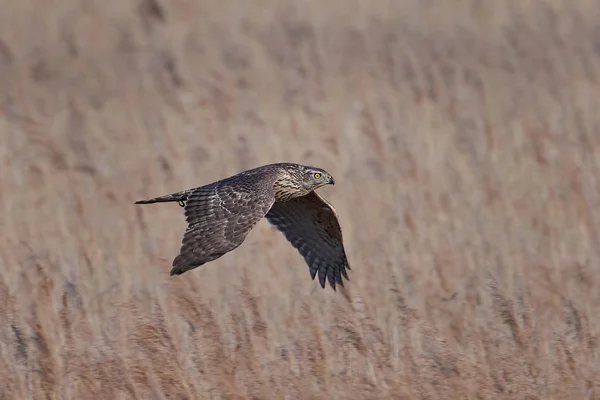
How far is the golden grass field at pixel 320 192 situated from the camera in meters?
6.24

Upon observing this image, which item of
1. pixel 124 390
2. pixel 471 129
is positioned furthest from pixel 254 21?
pixel 124 390

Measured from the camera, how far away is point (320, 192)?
8992 millimetres

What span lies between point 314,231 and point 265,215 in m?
0.54

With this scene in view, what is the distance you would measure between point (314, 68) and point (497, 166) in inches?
93.8

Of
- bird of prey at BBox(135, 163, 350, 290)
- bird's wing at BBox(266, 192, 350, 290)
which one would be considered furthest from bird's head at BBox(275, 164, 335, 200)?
bird's wing at BBox(266, 192, 350, 290)

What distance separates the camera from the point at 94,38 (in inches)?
447

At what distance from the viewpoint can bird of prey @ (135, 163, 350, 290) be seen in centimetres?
607

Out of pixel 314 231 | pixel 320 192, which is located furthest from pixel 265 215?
pixel 320 192

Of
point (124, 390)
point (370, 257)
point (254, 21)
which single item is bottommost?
point (124, 390)

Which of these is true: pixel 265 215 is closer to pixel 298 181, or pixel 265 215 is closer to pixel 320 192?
pixel 298 181

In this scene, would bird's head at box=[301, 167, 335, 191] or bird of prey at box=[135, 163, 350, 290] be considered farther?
bird's head at box=[301, 167, 335, 191]

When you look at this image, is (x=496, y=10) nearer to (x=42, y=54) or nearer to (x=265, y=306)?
(x=42, y=54)

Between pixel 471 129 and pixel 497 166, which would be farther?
pixel 471 129

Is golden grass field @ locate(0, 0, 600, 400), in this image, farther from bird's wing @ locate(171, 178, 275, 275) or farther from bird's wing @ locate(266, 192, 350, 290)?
bird's wing @ locate(171, 178, 275, 275)
